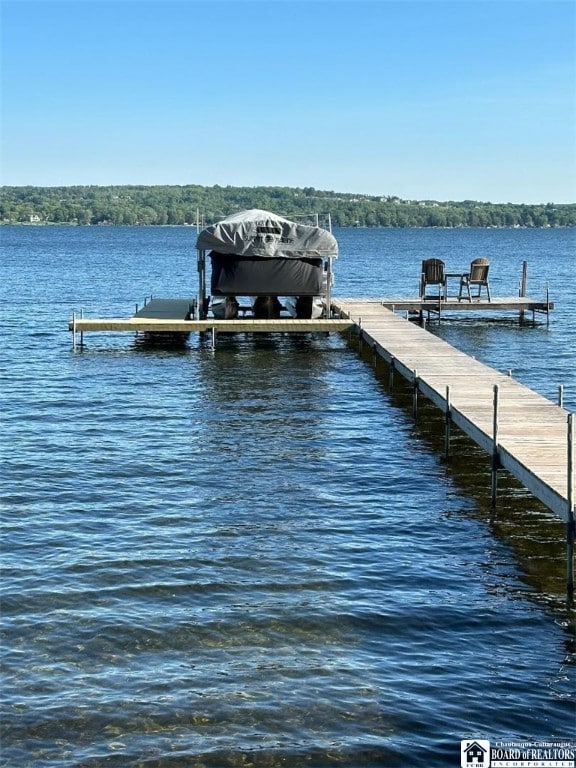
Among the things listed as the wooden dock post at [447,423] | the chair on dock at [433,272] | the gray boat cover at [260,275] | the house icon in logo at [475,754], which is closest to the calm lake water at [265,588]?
the house icon in logo at [475,754]

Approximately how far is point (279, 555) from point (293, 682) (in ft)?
12.0

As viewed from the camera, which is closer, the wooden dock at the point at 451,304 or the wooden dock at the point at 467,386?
the wooden dock at the point at 467,386

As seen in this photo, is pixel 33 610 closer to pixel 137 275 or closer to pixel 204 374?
pixel 204 374

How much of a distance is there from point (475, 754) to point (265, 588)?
409cm

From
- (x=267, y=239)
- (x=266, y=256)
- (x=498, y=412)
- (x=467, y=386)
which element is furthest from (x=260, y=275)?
(x=498, y=412)

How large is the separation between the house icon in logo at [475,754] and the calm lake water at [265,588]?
0.09 m

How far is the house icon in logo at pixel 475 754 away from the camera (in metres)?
→ 9.37

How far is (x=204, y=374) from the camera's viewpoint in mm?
28828

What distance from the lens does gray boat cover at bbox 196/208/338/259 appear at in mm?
32656

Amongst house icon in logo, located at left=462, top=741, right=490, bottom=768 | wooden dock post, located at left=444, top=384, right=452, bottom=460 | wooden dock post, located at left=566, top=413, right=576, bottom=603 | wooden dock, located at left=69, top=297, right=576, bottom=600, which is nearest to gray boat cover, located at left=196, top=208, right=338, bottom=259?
wooden dock, located at left=69, top=297, right=576, bottom=600

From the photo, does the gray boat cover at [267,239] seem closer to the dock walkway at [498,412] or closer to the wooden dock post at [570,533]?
the dock walkway at [498,412]

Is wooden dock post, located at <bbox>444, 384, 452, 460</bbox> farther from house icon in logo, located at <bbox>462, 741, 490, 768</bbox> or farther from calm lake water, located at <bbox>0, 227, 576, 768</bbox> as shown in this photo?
house icon in logo, located at <bbox>462, 741, 490, 768</bbox>

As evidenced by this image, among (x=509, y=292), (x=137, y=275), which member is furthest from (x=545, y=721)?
(x=137, y=275)

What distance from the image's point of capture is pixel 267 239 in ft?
108
